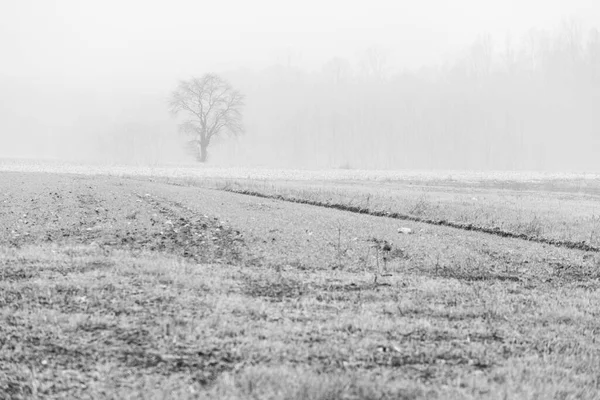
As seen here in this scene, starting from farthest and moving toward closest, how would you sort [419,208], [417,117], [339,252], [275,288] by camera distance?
[417,117], [419,208], [339,252], [275,288]

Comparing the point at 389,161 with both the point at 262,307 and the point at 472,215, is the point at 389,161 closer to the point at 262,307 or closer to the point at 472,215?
the point at 472,215

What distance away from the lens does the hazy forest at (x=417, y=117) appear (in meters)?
139

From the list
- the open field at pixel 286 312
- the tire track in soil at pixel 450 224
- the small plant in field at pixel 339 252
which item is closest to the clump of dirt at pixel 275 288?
the open field at pixel 286 312

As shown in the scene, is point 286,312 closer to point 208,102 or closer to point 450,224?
point 450,224

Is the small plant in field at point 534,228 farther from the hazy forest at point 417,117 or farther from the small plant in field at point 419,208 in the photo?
the hazy forest at point 417,117

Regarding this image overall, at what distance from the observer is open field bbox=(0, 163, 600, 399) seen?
6.81 metres

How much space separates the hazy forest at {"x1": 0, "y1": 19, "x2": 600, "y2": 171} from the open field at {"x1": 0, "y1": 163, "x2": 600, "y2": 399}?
10569cm

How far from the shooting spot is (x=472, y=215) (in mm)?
26969

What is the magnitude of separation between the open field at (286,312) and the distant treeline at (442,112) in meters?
112

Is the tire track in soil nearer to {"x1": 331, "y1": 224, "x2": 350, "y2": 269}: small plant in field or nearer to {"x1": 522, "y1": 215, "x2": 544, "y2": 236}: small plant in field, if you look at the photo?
{"x1": 522, "y1": 215, "x2": 544, "y2": 236}: small plant in field

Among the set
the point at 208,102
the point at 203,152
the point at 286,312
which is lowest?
the point at 286,312

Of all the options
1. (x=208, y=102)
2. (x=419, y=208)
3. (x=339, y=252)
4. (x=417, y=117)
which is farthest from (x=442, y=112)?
(x=339, y=252)

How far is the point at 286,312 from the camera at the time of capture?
979 centimetres

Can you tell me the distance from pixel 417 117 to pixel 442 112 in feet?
21.0
